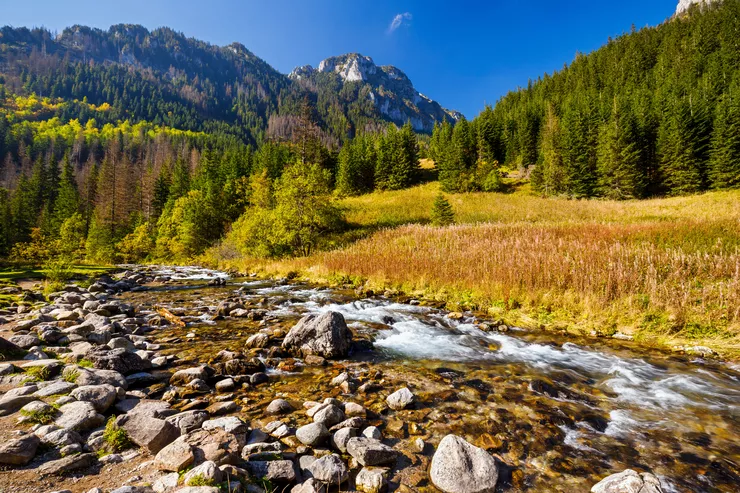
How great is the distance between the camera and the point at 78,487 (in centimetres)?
236

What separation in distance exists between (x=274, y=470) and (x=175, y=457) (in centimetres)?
82

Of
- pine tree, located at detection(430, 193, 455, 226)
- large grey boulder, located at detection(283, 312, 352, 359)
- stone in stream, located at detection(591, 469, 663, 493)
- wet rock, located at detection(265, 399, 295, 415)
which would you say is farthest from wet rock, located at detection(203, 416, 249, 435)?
pine tree, located at detection(430, 193, 455, 226)

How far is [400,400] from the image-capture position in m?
4.07

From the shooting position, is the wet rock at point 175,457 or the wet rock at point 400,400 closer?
the wet rock at point 175,457

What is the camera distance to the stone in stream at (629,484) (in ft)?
7.88

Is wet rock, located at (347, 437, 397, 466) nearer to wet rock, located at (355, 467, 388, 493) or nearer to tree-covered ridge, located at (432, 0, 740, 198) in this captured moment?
wet rock, located at (355, 467, 388, 493)

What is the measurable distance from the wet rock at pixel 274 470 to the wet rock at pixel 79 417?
6.41 feet

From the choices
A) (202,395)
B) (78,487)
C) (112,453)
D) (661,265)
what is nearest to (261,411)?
(202,395)

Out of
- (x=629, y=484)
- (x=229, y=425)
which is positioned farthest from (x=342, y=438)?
(x=629, y=484)

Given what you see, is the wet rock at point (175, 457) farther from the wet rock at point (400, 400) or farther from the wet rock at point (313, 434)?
the wet rock at point (400, 400)

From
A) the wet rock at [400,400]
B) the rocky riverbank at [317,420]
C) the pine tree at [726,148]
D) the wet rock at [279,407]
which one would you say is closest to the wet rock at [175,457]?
the rocky riverbank at [317,420]

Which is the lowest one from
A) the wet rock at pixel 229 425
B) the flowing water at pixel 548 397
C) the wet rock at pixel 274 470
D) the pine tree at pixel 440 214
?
the flowing water at pixel 548 397

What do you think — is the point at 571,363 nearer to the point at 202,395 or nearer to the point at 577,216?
the point at 202,395

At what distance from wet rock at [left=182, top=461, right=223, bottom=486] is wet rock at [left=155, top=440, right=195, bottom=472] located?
0.18 m
